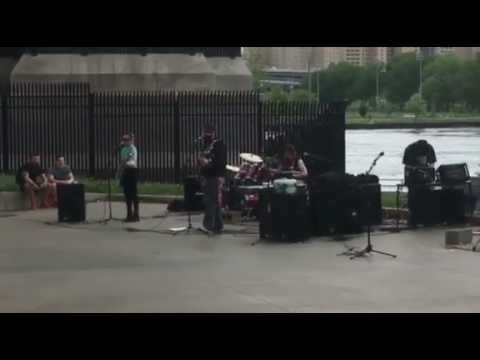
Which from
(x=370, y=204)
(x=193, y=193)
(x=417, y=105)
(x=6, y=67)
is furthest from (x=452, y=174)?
(x=417, y=105)

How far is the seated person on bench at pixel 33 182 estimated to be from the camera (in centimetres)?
2062

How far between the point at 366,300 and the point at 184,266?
3.24 meters

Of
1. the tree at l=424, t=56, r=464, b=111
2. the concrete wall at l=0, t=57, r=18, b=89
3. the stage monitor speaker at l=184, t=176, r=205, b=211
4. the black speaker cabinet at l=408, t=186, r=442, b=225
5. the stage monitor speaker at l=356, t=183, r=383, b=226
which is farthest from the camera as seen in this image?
the tree at l=424, t=56, r=464, b=111

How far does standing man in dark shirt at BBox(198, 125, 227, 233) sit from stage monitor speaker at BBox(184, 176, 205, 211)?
2.36 meters

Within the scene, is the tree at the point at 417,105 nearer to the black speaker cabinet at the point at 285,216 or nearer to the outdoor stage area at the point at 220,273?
the outdoor stage area at the point at 220,273

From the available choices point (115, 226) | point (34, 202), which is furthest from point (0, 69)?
point (115, 226)

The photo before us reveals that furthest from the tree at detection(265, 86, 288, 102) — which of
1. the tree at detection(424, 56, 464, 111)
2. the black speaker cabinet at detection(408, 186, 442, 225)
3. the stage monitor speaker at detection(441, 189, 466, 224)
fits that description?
the black speaker cabinet at detection(408, 186, 442, 225)

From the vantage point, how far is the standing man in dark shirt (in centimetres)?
1680

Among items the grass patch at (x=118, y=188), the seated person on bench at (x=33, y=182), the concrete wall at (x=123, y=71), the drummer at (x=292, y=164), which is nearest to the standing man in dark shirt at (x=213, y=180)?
the drummer at (x=292, y=164)

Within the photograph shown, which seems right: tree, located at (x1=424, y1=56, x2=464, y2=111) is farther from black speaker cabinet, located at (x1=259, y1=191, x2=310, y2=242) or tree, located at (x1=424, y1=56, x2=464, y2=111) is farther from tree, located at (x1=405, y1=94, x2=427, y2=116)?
black speaker cabinet, located at (x1=259, y1=191, x2=310, y2=242)

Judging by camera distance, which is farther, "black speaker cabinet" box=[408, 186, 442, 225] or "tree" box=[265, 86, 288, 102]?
"tree" box=[265, 86, 288, 102]

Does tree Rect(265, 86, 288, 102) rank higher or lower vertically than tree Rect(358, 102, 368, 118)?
higher

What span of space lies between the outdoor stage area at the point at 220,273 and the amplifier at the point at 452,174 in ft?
3.60
